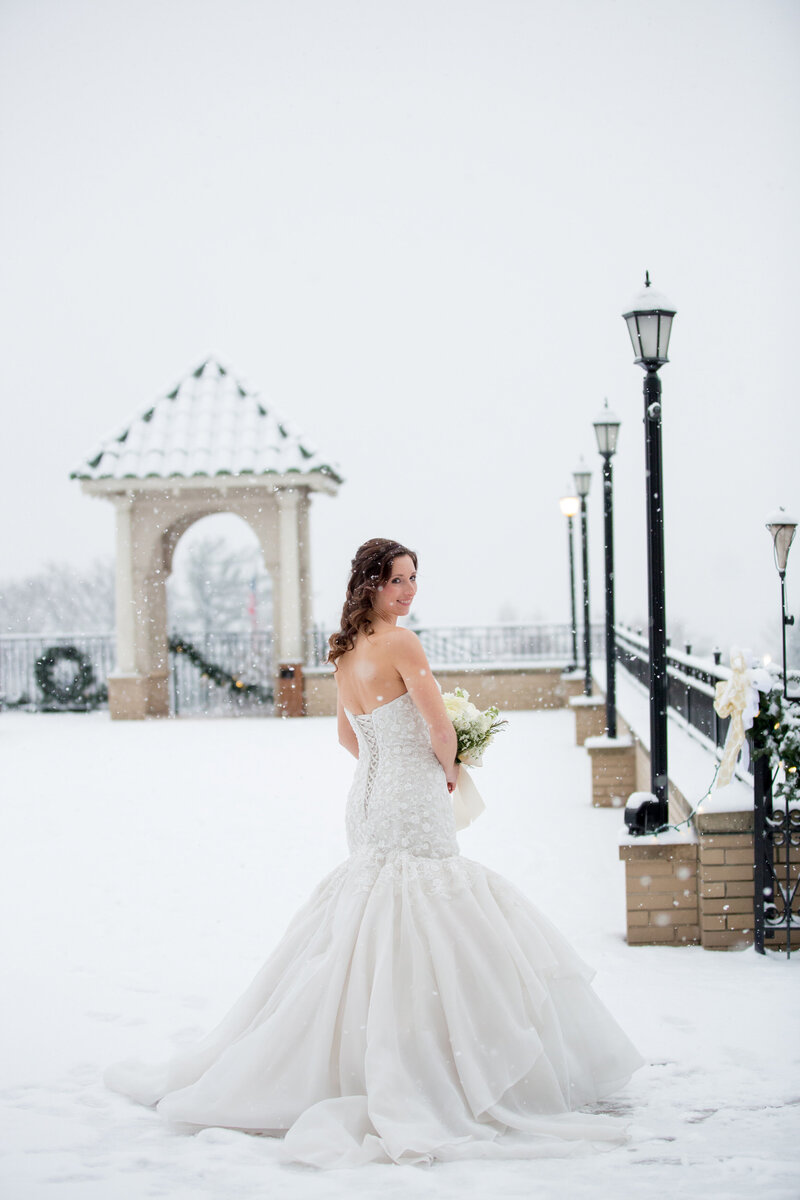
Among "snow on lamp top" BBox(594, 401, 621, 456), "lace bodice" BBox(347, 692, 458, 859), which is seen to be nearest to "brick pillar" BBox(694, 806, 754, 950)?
"lace bodice" BBox(347, 692, 458, 859)

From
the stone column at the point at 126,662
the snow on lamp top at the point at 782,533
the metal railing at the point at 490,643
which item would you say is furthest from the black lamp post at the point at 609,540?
the stone column at the point at 126,662

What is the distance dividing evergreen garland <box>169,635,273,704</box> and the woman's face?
16785mm

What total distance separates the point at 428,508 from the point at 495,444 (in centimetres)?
1098

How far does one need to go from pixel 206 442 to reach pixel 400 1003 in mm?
16782

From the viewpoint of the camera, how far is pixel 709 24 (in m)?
93.7

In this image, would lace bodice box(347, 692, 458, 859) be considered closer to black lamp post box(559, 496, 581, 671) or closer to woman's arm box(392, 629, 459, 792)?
woman's arm box(392, 629, 459, 792)

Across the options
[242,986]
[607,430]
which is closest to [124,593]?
[607,430]

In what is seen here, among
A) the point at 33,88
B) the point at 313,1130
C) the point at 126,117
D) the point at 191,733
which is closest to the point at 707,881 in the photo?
the point at 313,1130

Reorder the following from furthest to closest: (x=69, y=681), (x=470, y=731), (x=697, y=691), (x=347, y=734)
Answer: (x=69, y=681)
(x=697, y=691)
(x=347, y=734)
(x=470, y=731)

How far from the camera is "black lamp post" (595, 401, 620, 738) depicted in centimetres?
1107

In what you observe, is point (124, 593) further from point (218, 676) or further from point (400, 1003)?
point (400, 1003)

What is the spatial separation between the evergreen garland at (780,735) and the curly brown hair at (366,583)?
2.24 m

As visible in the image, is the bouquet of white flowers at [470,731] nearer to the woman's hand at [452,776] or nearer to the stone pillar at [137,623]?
the woman's hand at [452,776]

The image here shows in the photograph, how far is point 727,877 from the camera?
5.57 m
